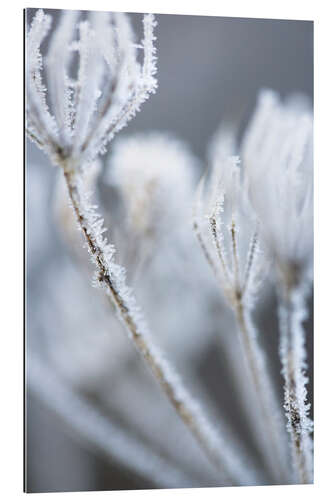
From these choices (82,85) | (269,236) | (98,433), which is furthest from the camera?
(98,433)

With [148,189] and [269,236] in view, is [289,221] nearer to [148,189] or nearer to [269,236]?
[269,236]

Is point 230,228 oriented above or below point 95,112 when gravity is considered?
below

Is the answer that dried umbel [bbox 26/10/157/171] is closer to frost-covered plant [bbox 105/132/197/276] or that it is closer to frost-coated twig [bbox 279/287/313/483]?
frost-covered plant [bbox 105/132/197/276]

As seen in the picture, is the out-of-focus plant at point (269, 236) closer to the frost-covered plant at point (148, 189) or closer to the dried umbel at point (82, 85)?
the frost-covered plant at point (148, 189)

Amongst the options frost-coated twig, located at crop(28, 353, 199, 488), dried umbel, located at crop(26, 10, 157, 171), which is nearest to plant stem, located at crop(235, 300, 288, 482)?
frost-coated twig, located at crop(28, 353, 199, 488)

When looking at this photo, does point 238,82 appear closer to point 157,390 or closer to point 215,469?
point 157,390

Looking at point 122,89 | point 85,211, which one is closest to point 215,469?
point 85,211

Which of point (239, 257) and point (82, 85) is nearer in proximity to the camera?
point (82, 85)

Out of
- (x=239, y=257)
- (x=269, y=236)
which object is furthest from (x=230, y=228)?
(x=269, y=236)
